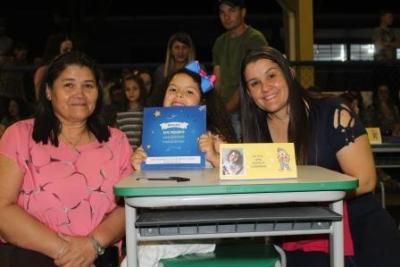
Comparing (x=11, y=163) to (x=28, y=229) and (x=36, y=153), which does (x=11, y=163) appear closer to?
(x=36, y=153)

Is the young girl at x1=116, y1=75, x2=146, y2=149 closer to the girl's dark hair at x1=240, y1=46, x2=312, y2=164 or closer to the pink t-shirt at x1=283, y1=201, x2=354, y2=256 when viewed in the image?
the girl's dark hair at x1=240, y1=46, x2=312, y2=164

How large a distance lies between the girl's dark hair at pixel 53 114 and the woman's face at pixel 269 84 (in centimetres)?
74

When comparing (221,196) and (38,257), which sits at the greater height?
(221,196)

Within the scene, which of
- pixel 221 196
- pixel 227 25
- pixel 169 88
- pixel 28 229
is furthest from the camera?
pixel 227 25

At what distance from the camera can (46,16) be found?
16.2 m

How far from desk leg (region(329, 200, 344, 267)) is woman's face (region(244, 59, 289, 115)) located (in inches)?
28.6

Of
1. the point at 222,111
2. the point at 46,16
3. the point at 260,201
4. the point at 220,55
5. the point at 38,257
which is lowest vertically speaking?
the point at 38,257

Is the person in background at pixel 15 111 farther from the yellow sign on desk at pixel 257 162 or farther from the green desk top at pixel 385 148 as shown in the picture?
the yellow sign on desk at pixel 257 162

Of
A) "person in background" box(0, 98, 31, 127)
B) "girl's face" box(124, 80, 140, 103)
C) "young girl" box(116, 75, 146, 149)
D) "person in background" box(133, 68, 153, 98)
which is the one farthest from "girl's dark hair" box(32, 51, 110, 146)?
"person in background" box(0, 98, 31, 127)

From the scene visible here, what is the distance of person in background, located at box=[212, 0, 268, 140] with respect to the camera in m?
5.02

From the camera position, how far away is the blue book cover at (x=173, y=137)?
2535mm

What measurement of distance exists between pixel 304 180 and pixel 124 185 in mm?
582

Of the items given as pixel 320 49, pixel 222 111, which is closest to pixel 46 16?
pixel 320 49

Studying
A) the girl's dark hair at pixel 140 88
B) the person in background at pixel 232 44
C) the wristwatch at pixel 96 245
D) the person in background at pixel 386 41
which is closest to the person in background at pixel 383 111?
the person in background at pixel 386 41
